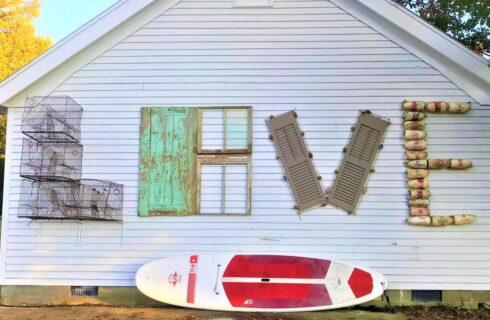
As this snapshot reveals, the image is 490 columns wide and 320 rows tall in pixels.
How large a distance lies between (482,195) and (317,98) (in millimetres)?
2827

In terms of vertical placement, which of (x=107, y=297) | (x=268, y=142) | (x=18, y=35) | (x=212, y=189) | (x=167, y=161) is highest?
(x=18, y=35)

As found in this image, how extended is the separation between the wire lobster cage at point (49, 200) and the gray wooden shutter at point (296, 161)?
125 inches

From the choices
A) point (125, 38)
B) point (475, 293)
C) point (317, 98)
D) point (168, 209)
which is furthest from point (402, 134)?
point (125, 38)

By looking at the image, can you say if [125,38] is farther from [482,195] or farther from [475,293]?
[475,293]

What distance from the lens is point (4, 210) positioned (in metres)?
7.64

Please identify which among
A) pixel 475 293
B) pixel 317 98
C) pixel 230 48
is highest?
pixel 230 48

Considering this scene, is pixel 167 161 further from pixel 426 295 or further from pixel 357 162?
pixel 426 295

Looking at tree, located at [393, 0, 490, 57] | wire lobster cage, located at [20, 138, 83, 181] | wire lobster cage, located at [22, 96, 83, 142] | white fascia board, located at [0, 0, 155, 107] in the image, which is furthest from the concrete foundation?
tree, located at [393, 0, 490, 57]

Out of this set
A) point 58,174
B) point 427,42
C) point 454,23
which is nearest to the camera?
point 427,42

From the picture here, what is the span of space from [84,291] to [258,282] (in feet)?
8.83

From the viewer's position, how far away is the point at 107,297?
24.5ft

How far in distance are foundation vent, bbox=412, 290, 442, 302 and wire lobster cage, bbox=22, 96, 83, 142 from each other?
18.5 ft


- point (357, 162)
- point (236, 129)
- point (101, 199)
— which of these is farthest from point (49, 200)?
point (357, 162)

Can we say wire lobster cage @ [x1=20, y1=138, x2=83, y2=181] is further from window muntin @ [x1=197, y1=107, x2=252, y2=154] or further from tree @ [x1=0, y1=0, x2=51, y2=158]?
tree @ [x1=0, y1=0, x2=51, y2=158]
